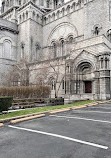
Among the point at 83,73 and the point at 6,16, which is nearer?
the point at 83,73

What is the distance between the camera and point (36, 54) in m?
35.5

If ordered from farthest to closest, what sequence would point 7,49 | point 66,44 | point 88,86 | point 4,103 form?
point 7,49, point 66,44, point 88,86, point 4,103

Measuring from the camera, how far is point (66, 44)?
27562 mm

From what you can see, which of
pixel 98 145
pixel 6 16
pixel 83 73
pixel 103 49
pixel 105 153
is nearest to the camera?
pixel 105 153

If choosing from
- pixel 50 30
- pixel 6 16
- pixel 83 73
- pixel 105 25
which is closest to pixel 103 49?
pixel 83 73

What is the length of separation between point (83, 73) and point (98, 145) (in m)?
16.5

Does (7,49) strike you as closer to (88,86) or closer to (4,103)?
(88,86)

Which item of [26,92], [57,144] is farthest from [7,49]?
[57,144]

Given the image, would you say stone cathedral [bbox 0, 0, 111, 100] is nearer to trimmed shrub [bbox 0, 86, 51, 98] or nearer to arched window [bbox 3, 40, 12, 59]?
arched window [bbox 3, 40, 12, 59]

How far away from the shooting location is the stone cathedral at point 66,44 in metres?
17.7

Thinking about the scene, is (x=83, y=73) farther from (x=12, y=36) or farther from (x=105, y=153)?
(x=12, y=36)

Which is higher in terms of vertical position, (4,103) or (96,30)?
(96,30)

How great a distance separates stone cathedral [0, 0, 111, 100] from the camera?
1770 cm

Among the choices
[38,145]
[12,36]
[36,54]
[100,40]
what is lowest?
[38,145]
